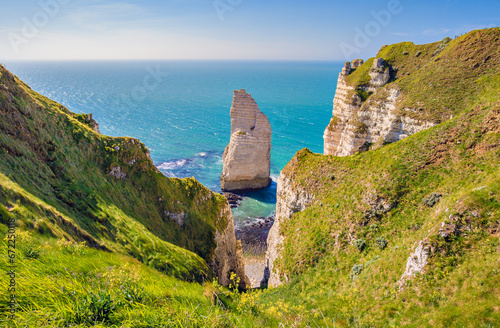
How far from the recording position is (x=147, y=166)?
32188 millimetres

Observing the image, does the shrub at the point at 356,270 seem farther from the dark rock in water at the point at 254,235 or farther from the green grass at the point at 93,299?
the dark rock in water at the point at 254,235

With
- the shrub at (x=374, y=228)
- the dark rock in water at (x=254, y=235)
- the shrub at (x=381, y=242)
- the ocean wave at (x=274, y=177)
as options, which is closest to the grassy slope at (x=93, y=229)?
the dark rock in water at (x=254, y=235)

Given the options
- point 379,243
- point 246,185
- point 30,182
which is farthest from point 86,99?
point 379,243

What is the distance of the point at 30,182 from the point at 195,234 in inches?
705

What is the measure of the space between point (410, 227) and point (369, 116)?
1093 inches

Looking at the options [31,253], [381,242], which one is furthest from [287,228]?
[31,253]

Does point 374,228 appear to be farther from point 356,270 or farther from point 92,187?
point 92,187

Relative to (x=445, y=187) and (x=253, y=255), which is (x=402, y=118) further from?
(x=253, y=255)

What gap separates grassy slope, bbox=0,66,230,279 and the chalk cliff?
29.6 meters

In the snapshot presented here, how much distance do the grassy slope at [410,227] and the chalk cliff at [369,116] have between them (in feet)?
12.2

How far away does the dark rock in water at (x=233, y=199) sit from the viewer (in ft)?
210

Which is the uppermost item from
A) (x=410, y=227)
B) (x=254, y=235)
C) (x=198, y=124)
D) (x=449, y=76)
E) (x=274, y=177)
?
(x=449, y=76)

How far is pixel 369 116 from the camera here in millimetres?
46500

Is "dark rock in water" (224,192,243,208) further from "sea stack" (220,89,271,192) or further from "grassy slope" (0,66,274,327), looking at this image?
"grassy slope" (0,66,274,327)
